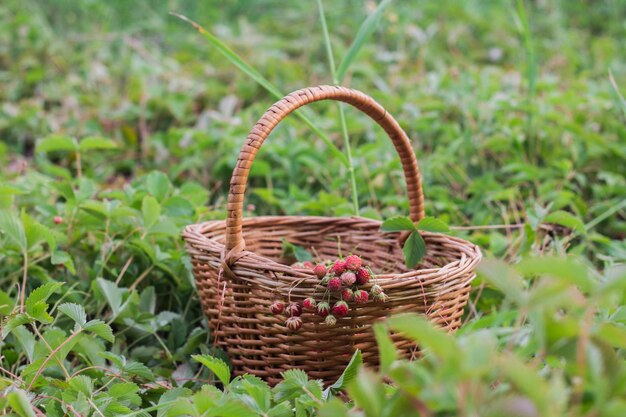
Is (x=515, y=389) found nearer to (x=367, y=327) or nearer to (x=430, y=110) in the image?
(x=367, y=327)

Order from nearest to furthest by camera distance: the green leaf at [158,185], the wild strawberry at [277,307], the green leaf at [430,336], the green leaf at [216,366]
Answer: the green leaf at [430,336] → the green leaf at [216,366] → the wild strawberry at [277,307] → the green leaf at [158,185]

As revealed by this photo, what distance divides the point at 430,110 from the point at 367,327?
Result: 4.25 feet

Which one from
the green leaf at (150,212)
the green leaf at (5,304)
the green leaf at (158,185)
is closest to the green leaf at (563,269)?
the green leaf at (5,304)

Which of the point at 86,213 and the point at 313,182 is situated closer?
the point at 86,213

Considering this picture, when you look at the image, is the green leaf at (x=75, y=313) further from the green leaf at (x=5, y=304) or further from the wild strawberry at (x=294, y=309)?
the wild strawberry at (x=294, y=309)

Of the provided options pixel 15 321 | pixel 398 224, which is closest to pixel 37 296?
pixel 15 321

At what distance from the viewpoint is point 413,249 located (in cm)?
121

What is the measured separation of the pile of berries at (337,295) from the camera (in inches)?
37.7

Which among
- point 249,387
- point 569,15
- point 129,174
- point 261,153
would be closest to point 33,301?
point 249,387

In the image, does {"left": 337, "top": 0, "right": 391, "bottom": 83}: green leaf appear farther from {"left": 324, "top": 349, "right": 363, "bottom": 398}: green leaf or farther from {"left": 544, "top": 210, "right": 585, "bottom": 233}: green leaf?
{"left": 324, "top": 349, "right": 363, "bottom": 398}: green leaf

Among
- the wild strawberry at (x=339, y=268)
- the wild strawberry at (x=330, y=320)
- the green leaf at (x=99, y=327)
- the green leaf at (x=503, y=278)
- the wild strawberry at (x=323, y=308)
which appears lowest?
the green leaf at (x=99, y=327)

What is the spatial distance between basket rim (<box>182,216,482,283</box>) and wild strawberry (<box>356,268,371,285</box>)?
3 centimetres

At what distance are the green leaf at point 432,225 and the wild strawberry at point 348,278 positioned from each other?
0.83 ft

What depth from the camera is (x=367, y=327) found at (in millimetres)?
1005
